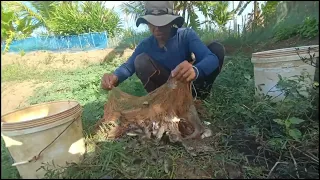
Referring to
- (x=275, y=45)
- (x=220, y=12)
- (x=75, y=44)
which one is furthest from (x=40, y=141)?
(x=75, y=44)

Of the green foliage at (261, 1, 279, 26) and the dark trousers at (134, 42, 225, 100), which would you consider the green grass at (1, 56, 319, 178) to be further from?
the green foliage at (261, 1, 279, 26)

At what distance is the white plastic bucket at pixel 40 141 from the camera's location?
131 centimetres

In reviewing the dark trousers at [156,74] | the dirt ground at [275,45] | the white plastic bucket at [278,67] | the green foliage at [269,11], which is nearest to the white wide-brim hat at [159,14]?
the dark trousers at [156,74]

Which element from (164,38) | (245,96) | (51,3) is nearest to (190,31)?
(164,38)

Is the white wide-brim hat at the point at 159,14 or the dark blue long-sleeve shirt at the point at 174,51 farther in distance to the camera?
the dark blue long-sleeve shirt at the point at 174,51

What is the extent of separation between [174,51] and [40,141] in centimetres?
120

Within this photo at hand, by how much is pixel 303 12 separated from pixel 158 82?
1.21 m

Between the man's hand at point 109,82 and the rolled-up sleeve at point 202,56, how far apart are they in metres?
0.60

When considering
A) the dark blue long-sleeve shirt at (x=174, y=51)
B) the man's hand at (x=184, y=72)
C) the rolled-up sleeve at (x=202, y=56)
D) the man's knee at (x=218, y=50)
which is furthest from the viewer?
the man's knee at (x=218, y=50)

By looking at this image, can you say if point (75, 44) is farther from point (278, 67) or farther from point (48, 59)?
point (278, 67)

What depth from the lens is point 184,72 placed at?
165 cm

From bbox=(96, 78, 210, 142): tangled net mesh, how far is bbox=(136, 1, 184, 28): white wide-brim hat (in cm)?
43

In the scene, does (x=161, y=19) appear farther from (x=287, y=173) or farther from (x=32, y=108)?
(x=287, y=173)

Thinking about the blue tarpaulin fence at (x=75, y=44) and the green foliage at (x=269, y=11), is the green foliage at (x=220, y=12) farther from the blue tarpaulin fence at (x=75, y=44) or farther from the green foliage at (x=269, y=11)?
the blue tarpaulin fence at (x=75, y=44)
